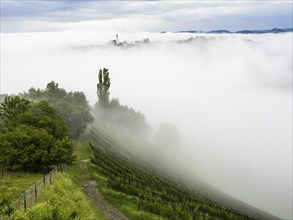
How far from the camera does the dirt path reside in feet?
192

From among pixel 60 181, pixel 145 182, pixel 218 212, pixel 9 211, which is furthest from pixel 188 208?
pixel 9 211

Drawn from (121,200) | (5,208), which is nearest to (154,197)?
(121,200)

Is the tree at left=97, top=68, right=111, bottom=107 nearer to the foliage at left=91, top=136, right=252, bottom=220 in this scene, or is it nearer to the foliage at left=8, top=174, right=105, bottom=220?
the foliage at left=91, top=136, right=252, bottom=220

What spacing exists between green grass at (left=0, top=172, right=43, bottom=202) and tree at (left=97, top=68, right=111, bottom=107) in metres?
108

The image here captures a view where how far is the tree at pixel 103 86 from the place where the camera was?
566 feet

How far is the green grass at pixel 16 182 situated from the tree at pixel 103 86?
10759cm

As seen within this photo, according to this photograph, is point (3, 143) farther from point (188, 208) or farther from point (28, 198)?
point (188, 208)

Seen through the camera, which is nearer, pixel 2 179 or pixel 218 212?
pixel 2 179

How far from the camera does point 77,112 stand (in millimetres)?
129625

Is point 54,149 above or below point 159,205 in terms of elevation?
above

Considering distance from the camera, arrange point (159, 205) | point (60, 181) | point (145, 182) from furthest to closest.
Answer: point (145, 182) → point (159, 205) → point (60, 181)

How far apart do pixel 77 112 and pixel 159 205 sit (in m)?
74.2

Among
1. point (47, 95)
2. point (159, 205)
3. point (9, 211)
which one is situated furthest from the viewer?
point (47, 95)

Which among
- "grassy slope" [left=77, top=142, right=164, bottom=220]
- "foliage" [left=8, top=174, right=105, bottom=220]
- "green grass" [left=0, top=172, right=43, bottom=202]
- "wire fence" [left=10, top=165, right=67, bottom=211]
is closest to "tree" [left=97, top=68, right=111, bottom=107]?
"grassy slope" [left=77, top=142, right=164, bottom=220]
